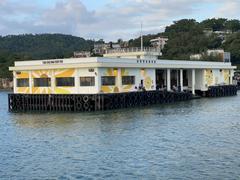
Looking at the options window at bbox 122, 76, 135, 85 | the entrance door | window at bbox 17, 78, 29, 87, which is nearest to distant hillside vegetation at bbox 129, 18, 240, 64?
the entrance door

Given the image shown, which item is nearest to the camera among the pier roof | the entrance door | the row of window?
the pier roof

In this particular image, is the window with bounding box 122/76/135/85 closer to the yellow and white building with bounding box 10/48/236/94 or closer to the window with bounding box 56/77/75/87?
the yellow and white building with bounding box 10/48/236/94

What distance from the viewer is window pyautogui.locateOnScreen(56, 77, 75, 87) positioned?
6028 centimetres

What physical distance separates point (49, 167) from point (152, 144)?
8481 millimetres

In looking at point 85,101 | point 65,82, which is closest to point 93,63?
point 85,101

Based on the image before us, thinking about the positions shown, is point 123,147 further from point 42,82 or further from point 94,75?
point 42,82

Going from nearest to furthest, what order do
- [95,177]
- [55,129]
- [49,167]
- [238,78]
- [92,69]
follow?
[95,177] < [49,167] < [55,129] < [92,69] < [238,78]

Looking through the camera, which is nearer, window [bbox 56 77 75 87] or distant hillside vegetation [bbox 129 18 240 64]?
window [bbox 56 77 75 87]

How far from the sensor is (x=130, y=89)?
6412 centimetres

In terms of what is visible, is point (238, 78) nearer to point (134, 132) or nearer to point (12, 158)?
point (134, 132)

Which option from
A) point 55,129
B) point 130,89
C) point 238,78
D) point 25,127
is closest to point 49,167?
point 55,129

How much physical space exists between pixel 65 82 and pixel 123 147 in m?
30.5

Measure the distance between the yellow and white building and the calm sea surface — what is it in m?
8.93

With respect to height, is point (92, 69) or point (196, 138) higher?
point (92, 69)
